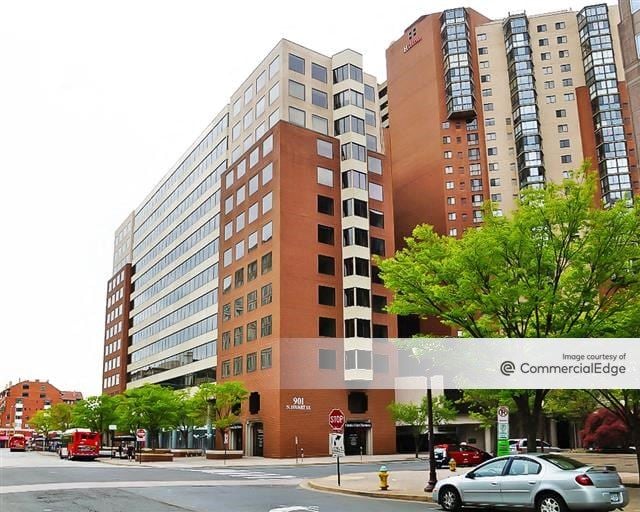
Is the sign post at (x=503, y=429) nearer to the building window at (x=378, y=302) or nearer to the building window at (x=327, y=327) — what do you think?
the building window at (x=327, y=327)

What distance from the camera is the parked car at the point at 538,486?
1396 centimetres

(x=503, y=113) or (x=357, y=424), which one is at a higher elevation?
(x=503, y=113)

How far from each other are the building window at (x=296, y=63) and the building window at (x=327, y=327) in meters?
25.4

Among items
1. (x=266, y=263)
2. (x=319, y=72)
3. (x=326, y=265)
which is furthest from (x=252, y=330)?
(x=319, y=72)

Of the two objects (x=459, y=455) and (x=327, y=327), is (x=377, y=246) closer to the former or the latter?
(x=327, y=327)

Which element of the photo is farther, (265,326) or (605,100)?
(605,100)

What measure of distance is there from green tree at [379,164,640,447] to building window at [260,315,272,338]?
40746mm

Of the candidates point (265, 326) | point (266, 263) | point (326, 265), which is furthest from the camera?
point (326, 265)

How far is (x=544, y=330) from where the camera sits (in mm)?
20953

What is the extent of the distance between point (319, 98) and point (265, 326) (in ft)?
80.4

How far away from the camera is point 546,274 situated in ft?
67.5

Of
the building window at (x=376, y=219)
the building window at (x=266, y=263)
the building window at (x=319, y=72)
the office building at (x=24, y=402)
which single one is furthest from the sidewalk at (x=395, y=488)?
the office building at (x=24, y=402)

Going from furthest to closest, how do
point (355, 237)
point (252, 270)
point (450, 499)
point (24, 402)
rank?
point (24, 402), point (252, 270), point (355, 237), point (450, 499)

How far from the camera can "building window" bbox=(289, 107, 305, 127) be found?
66.9 m
